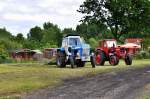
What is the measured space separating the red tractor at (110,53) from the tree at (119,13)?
37.8 m

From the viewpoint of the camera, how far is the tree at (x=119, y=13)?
3157 inches

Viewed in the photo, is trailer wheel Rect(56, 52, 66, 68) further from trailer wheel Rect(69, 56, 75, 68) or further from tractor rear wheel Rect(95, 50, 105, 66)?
tractor rear wheel Rect(95, 50, 105, 66)

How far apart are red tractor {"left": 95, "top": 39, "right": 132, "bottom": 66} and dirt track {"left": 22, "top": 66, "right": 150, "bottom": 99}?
15.8 metres

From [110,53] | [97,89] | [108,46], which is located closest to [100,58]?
[110,53]

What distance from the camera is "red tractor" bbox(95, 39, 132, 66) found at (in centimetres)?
4038

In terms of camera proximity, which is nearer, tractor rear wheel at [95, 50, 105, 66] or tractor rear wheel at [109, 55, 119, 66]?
tractor rear wheel at [109, 55, 119, 66]

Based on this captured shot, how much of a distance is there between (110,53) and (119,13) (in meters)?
40.2

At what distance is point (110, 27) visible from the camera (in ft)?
271

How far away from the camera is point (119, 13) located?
265ft

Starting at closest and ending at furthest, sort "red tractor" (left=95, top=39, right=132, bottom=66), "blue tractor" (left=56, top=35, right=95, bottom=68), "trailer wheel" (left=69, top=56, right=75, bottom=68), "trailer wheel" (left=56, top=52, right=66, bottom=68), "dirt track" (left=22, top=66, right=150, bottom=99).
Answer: "dirt track" (left=22, top=66, right=150, bottom=99) < "trailer wheel" (left=69, top=56, right=75, bottom=68) < "blue tractor" (left=56, top=35, right=95, bottom=68) < "trailer wheel" (left=56, top=52, right=66, bottom=68) < "red tractor" (left=95, top=39, right=132, bottom=66)

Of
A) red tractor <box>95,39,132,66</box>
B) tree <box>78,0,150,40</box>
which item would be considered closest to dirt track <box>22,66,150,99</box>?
red tractor <box>95,39,132,66</box>

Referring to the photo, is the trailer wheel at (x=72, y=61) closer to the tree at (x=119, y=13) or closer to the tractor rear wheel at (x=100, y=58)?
the tractor rear wheel at (x=100, y=58)

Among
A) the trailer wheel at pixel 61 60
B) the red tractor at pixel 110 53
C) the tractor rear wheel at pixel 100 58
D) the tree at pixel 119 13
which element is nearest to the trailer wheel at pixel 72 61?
the trailer wheel at pixel 61 60

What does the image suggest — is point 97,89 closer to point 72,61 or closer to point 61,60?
point 72,61
